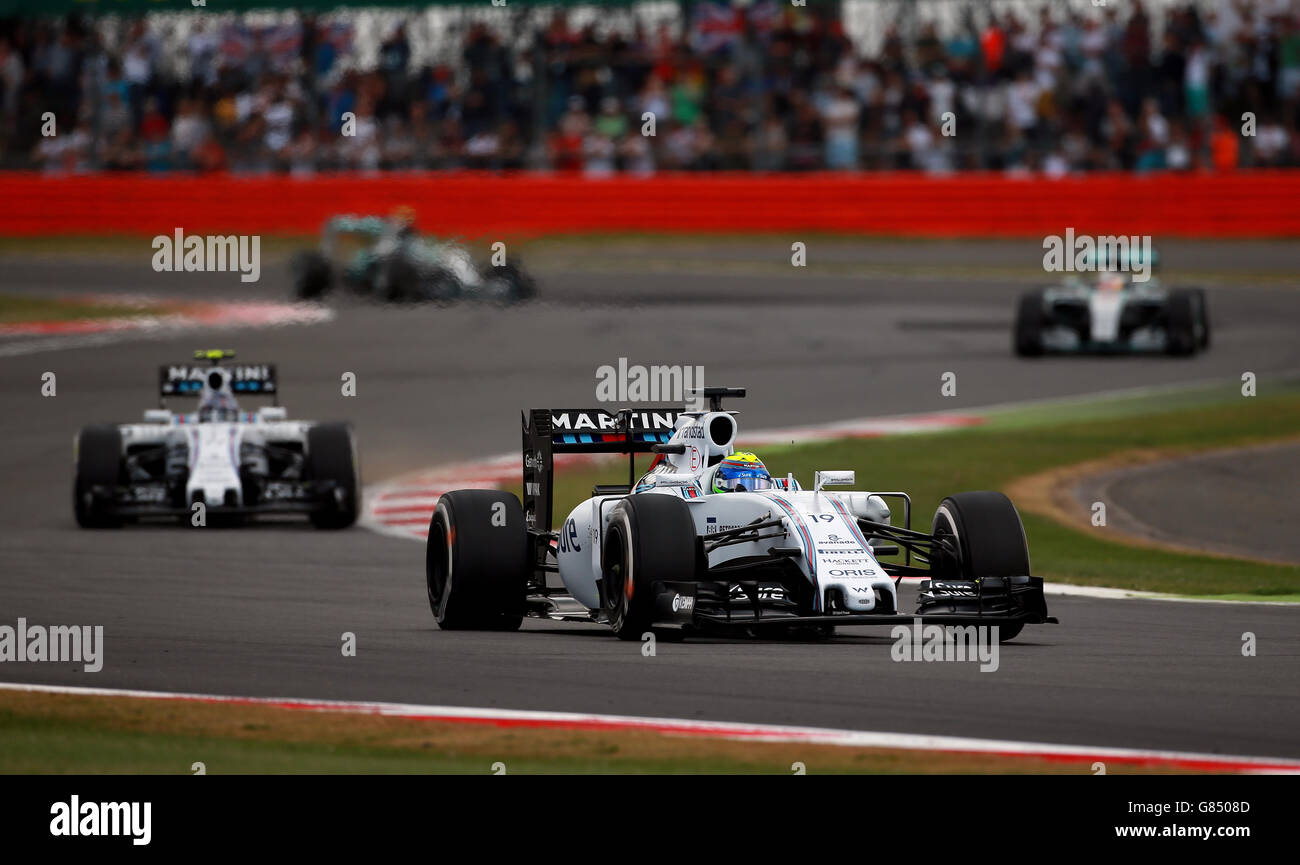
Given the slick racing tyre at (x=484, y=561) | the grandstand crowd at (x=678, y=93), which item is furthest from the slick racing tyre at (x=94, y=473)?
the grandstand crowd at (x=678, y=93)

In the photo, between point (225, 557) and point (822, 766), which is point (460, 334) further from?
point (822, 766)

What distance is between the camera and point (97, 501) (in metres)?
16.3

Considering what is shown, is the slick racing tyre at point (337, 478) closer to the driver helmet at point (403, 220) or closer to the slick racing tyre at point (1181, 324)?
the slick racing tyre at point (1181, 324)

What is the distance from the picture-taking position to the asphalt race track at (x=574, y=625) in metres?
8.68

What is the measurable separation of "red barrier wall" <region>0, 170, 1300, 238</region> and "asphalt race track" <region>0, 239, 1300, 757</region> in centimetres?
181

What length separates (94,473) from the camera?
16.4 m

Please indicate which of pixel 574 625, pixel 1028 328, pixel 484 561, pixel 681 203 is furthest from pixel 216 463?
pixel 681 203

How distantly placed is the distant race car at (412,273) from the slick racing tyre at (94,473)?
48.3 feet

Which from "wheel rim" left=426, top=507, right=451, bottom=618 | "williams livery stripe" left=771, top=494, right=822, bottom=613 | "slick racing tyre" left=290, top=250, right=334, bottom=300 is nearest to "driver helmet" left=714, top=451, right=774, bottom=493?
"williams livery stripe" left=771, top=494, right=822, bottom=613

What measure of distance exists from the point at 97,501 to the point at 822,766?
10173mm

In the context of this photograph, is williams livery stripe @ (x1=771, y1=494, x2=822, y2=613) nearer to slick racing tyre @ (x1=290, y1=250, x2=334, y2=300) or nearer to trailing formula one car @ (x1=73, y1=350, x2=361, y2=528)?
trailing formula one car @ (x1=73, y1=350, x2=361, y2=528)
